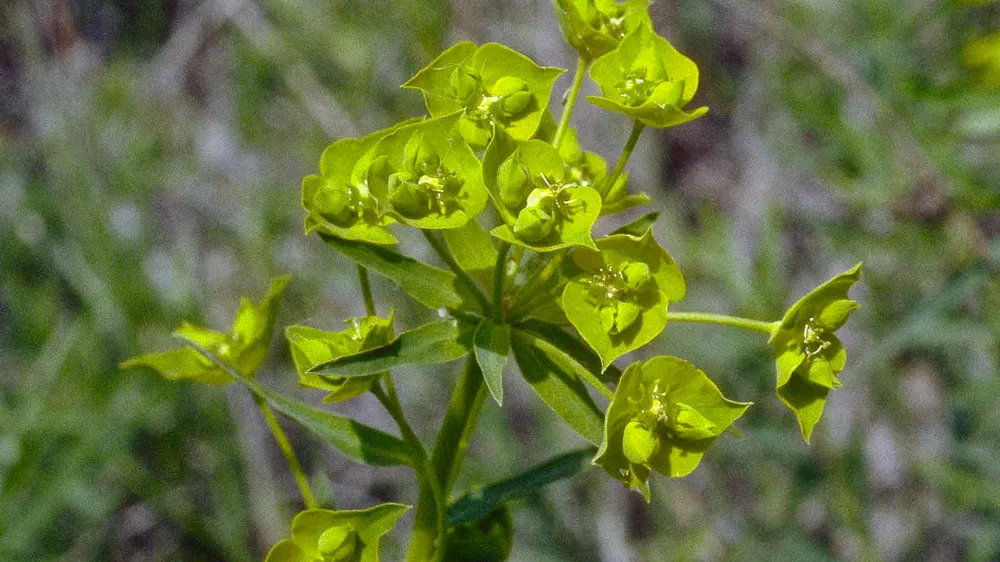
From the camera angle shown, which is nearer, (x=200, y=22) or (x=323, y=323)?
(x=323, y=323)

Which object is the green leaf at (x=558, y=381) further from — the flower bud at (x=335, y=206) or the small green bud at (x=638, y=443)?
the flower bud at (x=335, y=206)

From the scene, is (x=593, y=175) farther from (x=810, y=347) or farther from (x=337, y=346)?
(x=337, y=346)

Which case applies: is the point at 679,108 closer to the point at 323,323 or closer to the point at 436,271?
the point at 436,271

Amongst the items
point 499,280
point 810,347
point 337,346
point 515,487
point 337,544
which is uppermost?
point 499,280

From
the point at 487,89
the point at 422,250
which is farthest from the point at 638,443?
the point at 422,250

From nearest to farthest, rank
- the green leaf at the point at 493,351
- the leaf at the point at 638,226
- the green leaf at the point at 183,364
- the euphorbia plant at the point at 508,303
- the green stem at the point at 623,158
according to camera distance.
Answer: the green leaf at the point at 493,351, the euphorbia plant at the point at 508,303, the green stem at the point at 623,158, the leaf at the point at 638,226, the green leaf at the point at 183,364

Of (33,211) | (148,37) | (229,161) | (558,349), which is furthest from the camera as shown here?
(148,37)

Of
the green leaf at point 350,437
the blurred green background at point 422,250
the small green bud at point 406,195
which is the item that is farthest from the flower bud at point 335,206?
the blurred green background at point 422,250

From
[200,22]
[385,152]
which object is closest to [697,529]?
[385,152]
